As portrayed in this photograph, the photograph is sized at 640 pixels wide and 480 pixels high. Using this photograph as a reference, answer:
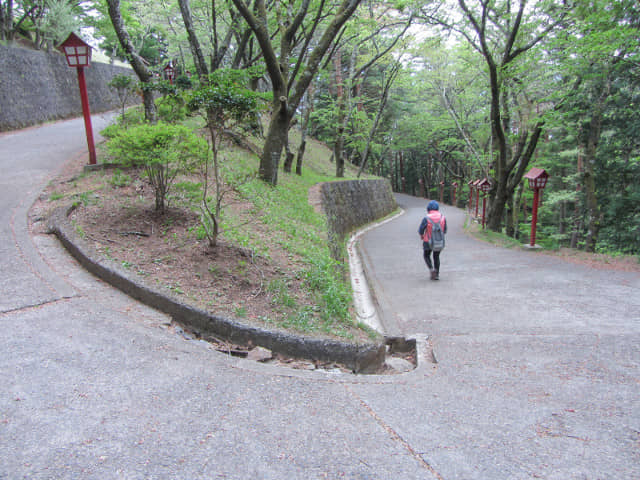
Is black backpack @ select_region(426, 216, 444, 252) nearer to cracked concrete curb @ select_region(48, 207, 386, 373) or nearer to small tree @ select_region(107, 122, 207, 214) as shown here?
cracked concrete curb @ select_region(48, 207, 386, 373)

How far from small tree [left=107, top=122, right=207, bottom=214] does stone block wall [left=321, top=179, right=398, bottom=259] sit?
234 inches

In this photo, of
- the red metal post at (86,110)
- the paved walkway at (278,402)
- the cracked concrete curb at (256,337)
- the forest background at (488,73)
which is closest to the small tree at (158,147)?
the forest background at (488,73)

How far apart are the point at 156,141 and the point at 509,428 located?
5.63m

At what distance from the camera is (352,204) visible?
64.7 ft

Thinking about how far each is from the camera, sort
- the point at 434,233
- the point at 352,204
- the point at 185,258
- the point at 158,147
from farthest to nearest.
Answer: the point at 352,204
the point at 434,233
the point at 158,147
the point at 185,258

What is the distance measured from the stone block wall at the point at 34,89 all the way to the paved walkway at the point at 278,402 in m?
13.7

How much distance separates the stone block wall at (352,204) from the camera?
47.7ft

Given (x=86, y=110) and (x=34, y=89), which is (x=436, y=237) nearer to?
(x=86, y=110)

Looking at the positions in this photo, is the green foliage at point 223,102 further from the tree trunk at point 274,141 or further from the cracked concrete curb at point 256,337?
the tree trunk at point 274,141

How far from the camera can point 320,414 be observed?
283 centimetres

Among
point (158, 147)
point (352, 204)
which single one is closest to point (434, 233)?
point (158, 147)

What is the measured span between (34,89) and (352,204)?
17033 millimetres

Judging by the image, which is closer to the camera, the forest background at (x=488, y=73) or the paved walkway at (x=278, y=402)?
the paved walkway at (x=278, y=402)

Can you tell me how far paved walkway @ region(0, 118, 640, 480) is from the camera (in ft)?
7.45
